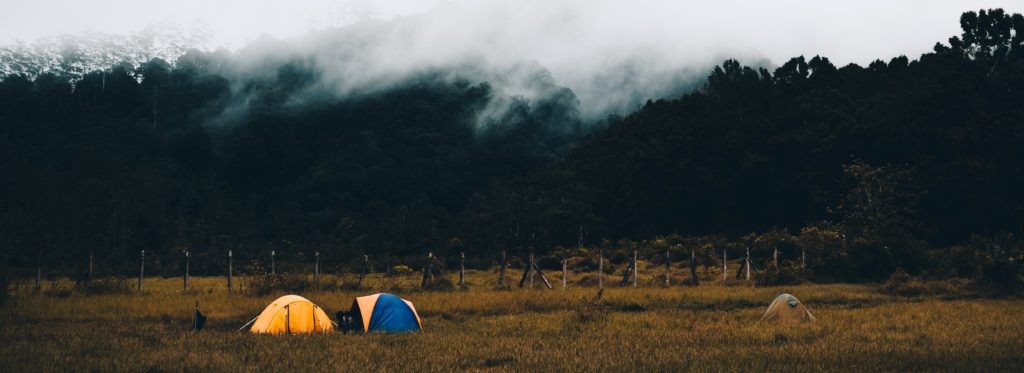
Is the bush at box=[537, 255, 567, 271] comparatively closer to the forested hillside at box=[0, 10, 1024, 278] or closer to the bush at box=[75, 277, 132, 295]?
the forested hillside at box=[0, 10, 1024, 278]

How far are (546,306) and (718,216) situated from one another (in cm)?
4386

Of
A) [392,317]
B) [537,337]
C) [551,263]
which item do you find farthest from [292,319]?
[551,263]

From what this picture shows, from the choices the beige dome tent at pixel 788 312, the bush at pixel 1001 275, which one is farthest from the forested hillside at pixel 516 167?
the beige dome tent at pixel 788 312

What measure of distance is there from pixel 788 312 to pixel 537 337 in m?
7.91

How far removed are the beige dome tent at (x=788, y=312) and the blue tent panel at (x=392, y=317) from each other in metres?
10.1

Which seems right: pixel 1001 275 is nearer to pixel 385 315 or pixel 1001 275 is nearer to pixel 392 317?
pixel 392 317

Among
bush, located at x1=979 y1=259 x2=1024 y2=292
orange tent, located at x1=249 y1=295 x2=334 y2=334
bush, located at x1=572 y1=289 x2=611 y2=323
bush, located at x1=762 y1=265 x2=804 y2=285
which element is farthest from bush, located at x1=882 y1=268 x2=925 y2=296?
orange tent, located at x1=249 y1=295 x2=334 y2=334

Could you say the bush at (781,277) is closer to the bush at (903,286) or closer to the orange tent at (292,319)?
the bush at (903,286)

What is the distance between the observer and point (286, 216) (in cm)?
8819

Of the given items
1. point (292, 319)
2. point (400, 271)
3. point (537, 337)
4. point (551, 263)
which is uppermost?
point (551, 263)

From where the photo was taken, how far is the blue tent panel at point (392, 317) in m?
18.5

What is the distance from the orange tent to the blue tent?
900 mm

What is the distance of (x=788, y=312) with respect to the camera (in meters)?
20.8

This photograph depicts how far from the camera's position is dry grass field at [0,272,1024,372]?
13.6 meters
